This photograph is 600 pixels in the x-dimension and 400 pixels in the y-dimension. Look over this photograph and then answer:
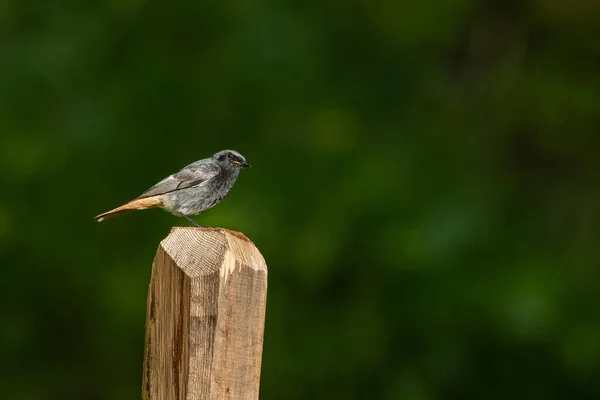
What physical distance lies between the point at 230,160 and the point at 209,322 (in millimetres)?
2471

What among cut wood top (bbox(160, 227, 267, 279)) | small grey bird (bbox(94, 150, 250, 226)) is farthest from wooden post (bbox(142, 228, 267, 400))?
small grey bird (bbox(94, 150, 250, 226))

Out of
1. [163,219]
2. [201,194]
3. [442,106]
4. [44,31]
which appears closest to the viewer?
[201,194]

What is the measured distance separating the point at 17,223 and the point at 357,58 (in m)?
3.63

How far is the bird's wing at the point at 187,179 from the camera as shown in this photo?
4863mm

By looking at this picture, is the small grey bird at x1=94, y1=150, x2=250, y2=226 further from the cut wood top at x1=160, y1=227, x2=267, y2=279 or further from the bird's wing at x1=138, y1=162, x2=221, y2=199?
the cut wood top at x1=160, y1=227, x2=267, y2=279

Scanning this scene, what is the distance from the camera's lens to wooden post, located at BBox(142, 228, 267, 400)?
100 inches

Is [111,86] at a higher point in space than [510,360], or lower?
higher

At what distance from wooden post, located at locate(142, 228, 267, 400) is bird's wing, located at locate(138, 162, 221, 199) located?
2.19m

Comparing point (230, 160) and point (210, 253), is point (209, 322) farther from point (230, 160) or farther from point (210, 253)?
point (230, 160)

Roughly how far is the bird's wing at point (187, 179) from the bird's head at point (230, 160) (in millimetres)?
51

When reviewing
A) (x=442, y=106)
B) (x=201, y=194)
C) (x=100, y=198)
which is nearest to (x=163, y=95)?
(x=100, y=198)

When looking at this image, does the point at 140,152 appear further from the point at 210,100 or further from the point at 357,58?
the point at 357,58

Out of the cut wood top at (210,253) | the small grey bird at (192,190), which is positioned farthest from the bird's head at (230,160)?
the cut wood top at (210,253)

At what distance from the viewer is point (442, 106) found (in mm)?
10672
